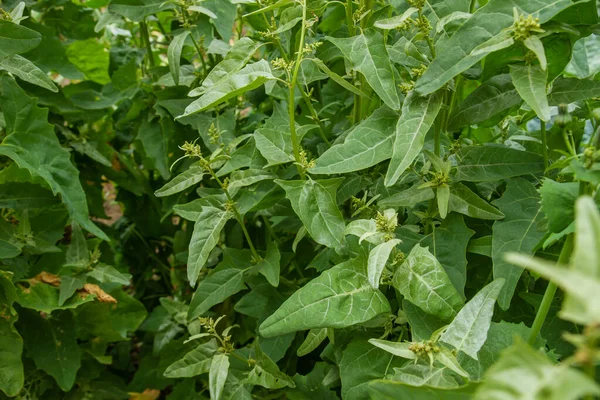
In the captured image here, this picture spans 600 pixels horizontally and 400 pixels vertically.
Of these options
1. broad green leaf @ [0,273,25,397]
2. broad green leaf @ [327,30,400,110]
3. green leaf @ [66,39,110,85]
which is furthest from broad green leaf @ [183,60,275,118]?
green leaf @ [66,39,110,85]

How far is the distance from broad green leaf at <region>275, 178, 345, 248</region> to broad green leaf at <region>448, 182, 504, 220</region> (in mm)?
153

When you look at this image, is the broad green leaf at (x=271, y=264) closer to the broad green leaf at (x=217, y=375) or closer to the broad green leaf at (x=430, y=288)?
the broad green leaf at (x=217, y=375)

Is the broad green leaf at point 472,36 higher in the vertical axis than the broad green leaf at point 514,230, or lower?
higher

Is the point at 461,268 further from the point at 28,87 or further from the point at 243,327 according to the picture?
the point at 28,87

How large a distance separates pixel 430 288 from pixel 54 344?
790 mm

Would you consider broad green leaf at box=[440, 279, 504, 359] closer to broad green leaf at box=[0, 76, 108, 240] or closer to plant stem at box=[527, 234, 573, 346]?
plant stem at box=[527, 234, 573, 346]

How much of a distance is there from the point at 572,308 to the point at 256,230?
1.03m

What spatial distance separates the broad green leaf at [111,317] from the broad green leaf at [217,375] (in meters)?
0.39

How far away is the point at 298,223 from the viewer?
3.62 feet

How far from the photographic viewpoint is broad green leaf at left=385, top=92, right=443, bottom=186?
77 centimetres

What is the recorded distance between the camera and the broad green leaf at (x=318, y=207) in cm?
86

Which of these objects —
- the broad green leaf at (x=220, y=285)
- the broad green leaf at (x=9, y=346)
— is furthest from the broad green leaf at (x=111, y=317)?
the broad green leaf at (x=220, y=285)

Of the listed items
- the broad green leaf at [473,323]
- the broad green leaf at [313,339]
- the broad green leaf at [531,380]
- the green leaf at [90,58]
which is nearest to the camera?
the broad green leaf at [531,380]

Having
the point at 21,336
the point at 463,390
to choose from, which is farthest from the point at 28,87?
the point at 463,390
